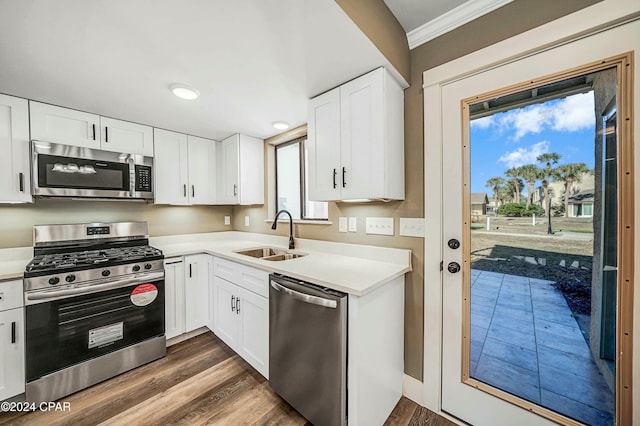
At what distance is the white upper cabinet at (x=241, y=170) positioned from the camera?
2.77 m

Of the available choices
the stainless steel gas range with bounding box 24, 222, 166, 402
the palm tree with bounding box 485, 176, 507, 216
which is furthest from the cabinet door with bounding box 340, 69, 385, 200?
the stainless steel gas range with bounding box 24, 222, 166, 402

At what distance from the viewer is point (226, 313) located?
83.2 inches

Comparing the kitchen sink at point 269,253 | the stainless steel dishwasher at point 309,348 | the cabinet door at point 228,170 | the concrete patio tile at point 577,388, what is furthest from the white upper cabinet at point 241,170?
the concrete patio tile at point 577,388

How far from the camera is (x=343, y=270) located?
1.54 m

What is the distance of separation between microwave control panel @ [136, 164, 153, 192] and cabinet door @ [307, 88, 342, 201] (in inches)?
69.4

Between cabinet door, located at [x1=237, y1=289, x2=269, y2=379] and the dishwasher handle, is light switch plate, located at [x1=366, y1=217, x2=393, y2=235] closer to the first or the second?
the dishwasher handle

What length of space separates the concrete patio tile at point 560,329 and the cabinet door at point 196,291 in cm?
260

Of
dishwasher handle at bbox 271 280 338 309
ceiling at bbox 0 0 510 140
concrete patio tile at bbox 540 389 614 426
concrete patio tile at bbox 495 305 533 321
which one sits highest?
ceiling at bbox 0 0 510 140

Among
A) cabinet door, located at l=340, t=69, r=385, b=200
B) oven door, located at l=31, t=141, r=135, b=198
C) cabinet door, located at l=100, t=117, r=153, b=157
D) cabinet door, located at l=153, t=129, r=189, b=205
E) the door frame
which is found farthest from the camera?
cabinet door, located at l=153, t=129, r=189, b=205

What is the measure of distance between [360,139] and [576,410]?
182cm

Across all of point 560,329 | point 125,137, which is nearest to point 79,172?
point 125,137

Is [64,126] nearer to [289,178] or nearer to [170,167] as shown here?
[170,167]

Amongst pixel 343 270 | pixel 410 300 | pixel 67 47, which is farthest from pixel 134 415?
pixel 67 47

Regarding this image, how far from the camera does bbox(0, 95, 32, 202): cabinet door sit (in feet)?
5.76
